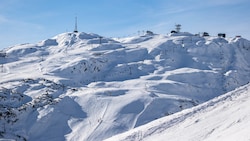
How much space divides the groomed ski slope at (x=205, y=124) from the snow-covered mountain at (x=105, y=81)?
9561 mm

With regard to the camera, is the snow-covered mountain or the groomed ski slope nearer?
the groomed ski slope

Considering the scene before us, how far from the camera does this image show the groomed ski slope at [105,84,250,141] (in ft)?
48.1

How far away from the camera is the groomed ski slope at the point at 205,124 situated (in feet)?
48.1

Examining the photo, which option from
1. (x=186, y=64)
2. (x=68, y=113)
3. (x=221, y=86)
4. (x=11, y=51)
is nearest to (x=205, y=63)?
(x=186, y=64)

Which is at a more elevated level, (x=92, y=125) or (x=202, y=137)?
(x=202, y=137)

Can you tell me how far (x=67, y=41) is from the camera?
68750 mm

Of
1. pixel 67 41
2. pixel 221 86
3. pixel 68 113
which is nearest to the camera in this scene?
pixel 68 113

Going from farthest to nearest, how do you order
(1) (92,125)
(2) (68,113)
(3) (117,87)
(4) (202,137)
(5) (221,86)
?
(5) (221,86) → (3) (117,87) → (2) (68,113) → (1) (92,125) → (4) (202,137)

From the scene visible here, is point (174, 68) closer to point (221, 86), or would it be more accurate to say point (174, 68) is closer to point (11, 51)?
point (221, 86)

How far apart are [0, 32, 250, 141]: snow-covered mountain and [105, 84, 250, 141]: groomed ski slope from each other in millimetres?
9561

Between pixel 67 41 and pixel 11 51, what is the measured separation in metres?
11.2

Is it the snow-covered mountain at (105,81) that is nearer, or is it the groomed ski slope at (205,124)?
the groomed ski slope at (205,124)

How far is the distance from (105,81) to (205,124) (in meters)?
27.9

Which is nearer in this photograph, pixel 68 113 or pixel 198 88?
pixel 68 113
